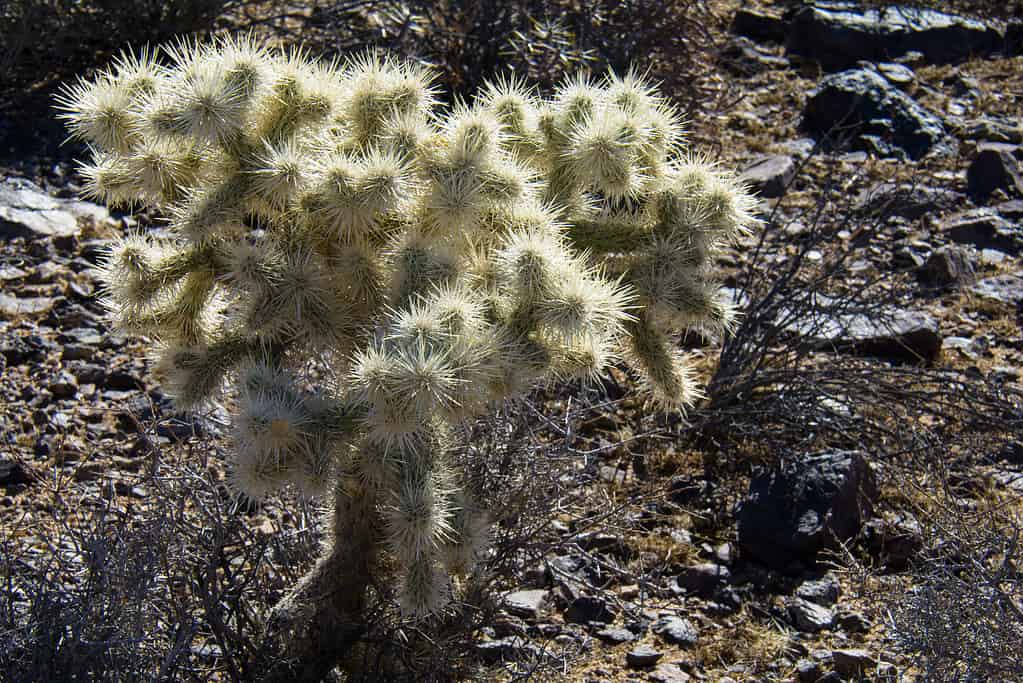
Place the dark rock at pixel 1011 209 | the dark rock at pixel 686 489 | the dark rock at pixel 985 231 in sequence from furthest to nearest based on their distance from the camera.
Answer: the dark rock at pixel 1011 209 < the dark rock at pixel 985 231 < the dark rock at pixel 686 489

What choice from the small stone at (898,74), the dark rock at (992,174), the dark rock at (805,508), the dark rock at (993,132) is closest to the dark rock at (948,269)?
the dark rock at (992,174)

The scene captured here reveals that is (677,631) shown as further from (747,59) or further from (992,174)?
(747,59)

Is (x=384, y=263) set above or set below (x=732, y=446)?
above

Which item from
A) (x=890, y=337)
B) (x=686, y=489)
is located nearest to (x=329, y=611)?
(x=686, y=489)

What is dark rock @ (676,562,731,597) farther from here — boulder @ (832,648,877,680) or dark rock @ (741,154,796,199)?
dark rock @ (741,154,796,199)

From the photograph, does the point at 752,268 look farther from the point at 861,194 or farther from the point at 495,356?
the point at 495,356

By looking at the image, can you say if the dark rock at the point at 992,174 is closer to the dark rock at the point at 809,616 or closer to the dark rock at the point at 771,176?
the dark rock at the point at 771,176

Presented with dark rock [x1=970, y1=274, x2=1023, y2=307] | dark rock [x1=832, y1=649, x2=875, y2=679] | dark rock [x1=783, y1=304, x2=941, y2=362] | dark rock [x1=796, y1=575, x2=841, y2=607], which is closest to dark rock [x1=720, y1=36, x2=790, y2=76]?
dark rock [x1=970, y1=274, x2=1023, y2=307]
